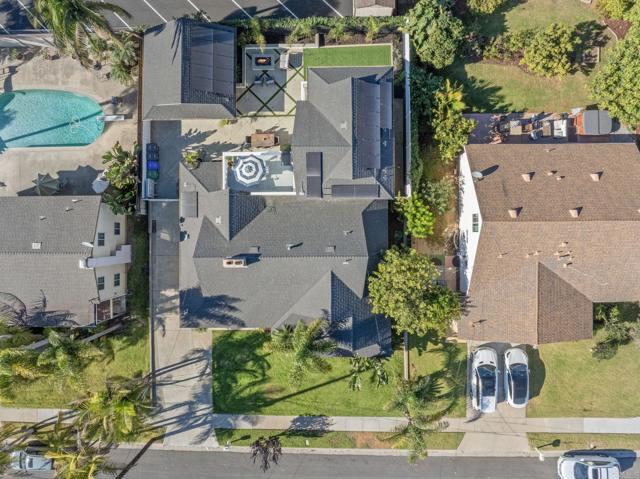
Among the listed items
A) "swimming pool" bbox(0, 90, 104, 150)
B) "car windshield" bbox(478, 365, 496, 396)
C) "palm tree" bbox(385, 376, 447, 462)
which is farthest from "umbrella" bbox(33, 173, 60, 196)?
"car windshield" bbox(478, 365, 496, 396)

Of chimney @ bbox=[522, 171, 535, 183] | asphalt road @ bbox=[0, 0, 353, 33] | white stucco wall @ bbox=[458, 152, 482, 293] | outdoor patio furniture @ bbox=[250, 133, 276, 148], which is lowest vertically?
white stucco wall @ bbox=[458, 152, 482, 293]

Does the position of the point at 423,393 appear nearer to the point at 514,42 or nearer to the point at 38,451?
the point at 514,42

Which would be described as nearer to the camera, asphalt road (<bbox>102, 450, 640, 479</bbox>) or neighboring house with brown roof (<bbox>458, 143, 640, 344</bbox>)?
neighboring house with brown roof (<bbox>458, 143, 640, 344</bbox>)

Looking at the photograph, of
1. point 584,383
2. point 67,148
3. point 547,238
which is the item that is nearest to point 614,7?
point 547,238

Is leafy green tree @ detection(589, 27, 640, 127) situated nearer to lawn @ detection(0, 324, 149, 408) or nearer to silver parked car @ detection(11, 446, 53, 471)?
lawn @ detection(0, 324, 149, 408)

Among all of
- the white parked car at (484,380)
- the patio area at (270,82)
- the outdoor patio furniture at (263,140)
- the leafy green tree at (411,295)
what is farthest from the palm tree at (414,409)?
the patio area at (270,82)

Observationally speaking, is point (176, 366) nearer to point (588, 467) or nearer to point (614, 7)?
point (588, 467)
